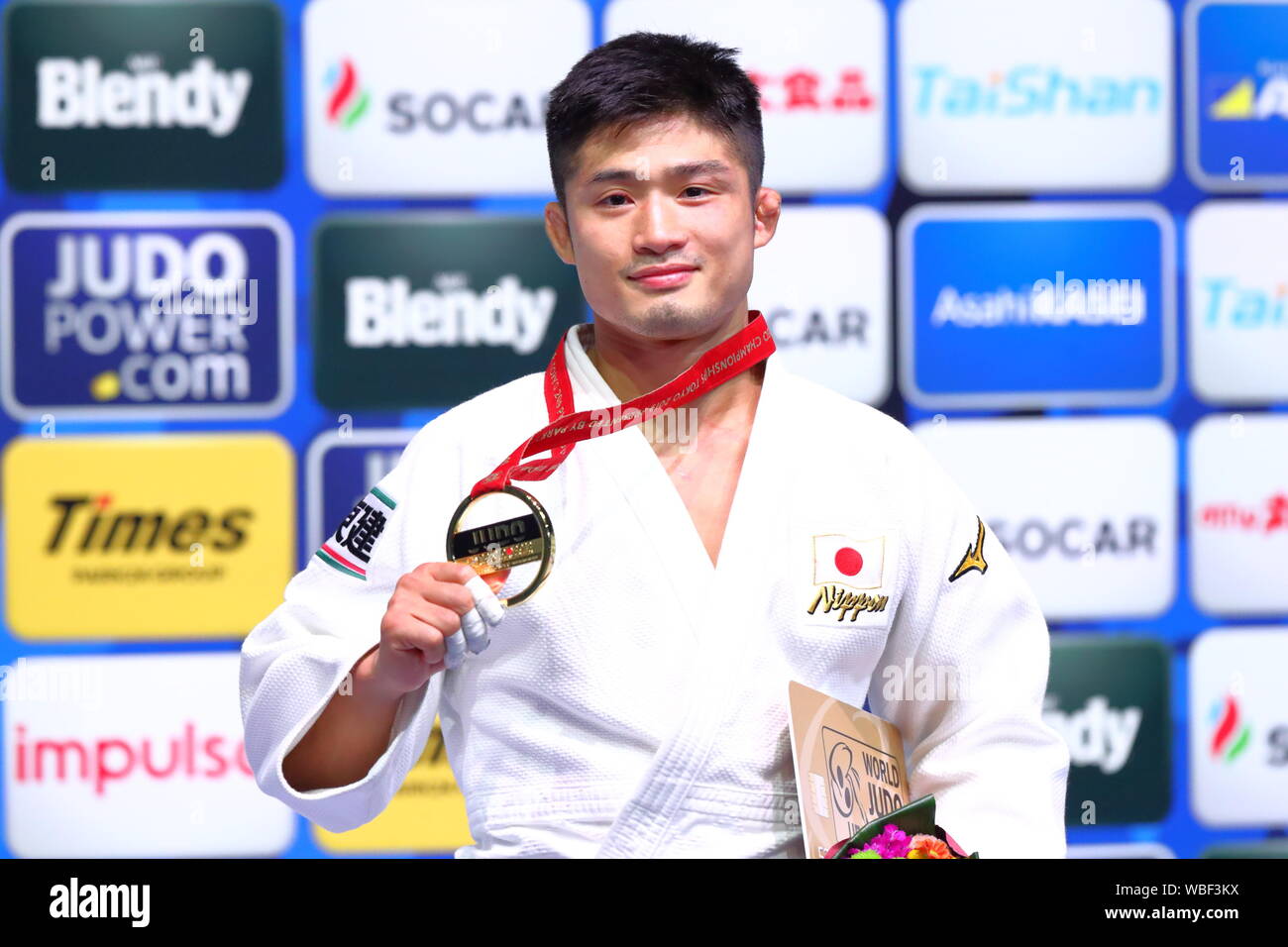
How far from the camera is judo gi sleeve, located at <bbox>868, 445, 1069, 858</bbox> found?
1.46 metres

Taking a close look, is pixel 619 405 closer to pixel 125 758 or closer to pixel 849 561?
pixel 849 561

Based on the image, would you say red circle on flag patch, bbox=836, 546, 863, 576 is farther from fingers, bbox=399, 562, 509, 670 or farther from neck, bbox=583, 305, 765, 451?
fingers, bbox=399, 562, 509, 670

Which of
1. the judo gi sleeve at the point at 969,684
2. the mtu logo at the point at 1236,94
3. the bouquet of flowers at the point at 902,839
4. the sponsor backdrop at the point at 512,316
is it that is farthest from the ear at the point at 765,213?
the mtu logo at the point at 1236,94

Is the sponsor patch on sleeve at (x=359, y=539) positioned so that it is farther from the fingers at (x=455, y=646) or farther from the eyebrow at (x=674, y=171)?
the eyebrow at (x=674, y=171)

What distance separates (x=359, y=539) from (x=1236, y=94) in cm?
184

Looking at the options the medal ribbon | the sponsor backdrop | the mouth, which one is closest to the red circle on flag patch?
the medal ribbon

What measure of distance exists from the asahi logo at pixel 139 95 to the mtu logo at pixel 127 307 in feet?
0.51

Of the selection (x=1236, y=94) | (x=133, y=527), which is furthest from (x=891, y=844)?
(x=1236, y=94)

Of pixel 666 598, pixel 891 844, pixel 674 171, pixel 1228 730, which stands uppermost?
pixel 674 171

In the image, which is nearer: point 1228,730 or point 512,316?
point 512,316

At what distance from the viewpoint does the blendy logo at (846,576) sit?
1.45 m

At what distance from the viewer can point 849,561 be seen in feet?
4.82

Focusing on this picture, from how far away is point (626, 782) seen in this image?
4.61 ft
